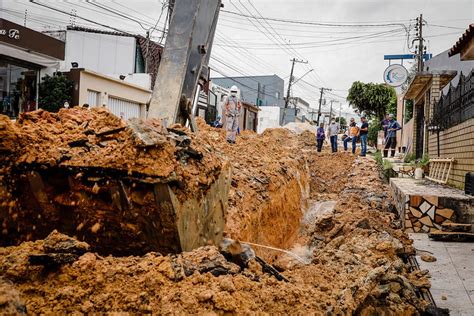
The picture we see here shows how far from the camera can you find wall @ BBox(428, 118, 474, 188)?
635 cm

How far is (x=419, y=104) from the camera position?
14539 millimetres

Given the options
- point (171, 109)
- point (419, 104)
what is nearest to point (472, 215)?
point (171, 109)

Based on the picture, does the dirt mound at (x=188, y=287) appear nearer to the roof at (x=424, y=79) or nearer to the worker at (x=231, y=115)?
the worker at (x=231, y=115)

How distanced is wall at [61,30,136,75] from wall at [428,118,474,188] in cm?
1702

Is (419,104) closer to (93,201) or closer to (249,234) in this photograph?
(249,234)

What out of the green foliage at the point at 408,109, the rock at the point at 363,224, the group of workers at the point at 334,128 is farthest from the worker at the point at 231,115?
the green foliage at the point at 408,109

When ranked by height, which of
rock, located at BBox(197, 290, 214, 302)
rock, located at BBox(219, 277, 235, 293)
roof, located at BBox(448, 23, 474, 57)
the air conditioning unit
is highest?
roof, located at BBox(448, 23, 474, 57)

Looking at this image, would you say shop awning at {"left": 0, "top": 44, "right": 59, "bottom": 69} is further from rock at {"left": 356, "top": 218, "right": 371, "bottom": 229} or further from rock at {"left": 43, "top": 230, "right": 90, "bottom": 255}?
rock at {"left": 43, "top": 230, "right": 90, "bottom": 255}

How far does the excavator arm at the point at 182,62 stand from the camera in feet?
14.5

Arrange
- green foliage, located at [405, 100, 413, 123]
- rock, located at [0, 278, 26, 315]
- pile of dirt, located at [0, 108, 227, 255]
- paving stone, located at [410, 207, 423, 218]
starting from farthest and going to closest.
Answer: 1. green foliage, located at [405, 100, 413, 123]
2. paving stone, located at [410, 207, 423, 218]
3. pile of dirt, located at [0, 108, 227, 255]
4. rock, located at [0, 278, 26, 315]

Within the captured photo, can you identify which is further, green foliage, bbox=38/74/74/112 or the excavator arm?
green foliage, bbox=38/74/74/112

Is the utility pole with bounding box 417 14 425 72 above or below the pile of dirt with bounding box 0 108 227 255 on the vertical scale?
above

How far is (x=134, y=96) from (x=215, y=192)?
15343 millimetres

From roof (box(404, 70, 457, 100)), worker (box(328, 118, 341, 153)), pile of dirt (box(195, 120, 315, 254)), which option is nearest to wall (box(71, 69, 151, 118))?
worker (box(328, 118, 341, 153))
